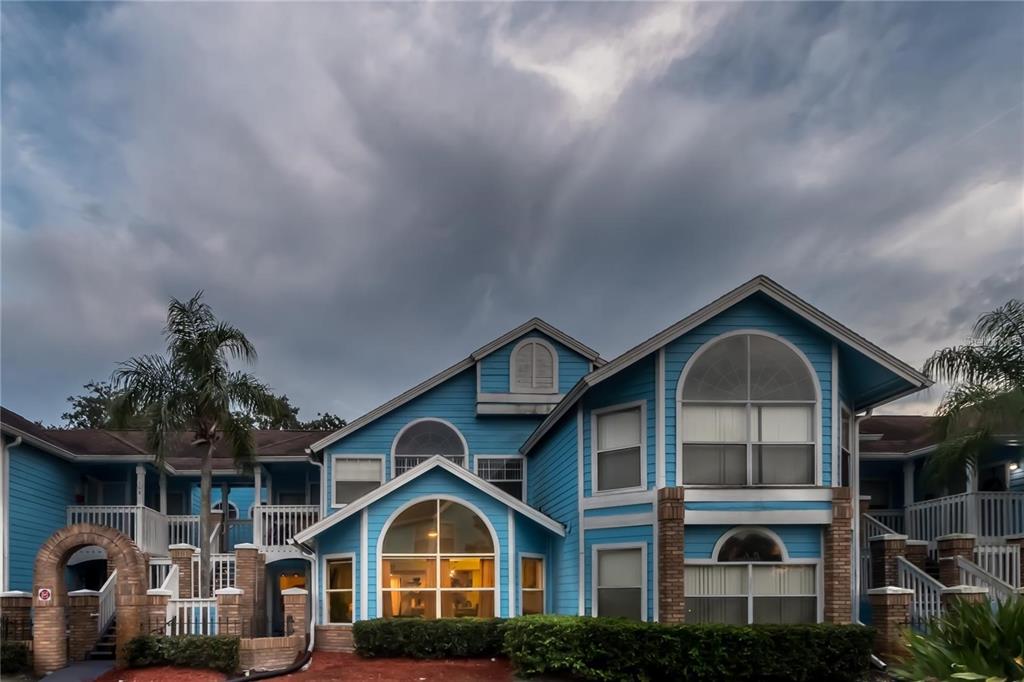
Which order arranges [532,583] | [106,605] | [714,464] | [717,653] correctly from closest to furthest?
[717,653] < [714,464] < [106,605] < [532,583]

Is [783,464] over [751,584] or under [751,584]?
over

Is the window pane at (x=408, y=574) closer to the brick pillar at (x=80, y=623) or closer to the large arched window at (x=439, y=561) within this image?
the large arched window at (x=439, y=561)

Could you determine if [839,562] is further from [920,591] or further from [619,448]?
[619,448]

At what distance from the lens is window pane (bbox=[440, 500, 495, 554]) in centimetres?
1767

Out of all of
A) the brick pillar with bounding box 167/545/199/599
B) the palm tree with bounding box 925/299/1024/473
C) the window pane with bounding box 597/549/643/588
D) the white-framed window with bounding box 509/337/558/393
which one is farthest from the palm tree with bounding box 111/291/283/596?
the palm tree with bounding box 925/299/1024/473

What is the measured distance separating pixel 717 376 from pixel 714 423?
0.88 m

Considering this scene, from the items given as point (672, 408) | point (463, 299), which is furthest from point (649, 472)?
point (463, 299)

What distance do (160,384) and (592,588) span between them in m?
11.4

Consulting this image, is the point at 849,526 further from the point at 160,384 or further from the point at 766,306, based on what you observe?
the point at 160,384

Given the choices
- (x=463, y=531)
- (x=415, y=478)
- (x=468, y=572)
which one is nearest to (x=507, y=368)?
(x=415, y=478)

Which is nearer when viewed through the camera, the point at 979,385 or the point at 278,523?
the point at 979,385

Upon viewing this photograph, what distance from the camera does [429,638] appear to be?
16391mm

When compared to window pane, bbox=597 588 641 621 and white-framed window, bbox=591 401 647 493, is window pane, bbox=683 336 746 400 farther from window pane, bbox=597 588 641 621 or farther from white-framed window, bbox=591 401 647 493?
window pane, bbox=597 588 641 621

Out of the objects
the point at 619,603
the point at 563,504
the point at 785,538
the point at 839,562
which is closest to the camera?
the point at 839,562
